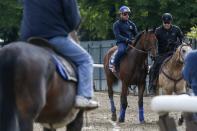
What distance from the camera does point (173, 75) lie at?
16703 mm

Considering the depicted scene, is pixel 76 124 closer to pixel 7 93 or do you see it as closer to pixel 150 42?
pixel 7 93

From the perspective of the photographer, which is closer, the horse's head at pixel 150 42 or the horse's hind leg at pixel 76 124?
the horse's hind leg at pixel 76 124

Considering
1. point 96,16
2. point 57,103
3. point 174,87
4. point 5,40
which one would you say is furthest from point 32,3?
point 5,40

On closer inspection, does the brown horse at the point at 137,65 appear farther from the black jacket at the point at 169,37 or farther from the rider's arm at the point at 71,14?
the rider's arm at the point at 71,14

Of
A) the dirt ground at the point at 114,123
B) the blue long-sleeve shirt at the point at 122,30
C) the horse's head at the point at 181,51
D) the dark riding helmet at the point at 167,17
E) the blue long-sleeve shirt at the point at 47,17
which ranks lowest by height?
the dirt ground at the point at 114,123

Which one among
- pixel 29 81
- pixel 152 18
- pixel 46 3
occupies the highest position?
pixel 46 3

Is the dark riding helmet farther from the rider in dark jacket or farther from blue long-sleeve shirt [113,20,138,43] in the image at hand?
blue long-sleeve shirt [113,20,138,43]

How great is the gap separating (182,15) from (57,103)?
84.4 feet

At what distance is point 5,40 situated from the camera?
49.6 meters

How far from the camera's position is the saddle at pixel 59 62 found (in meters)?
7.75

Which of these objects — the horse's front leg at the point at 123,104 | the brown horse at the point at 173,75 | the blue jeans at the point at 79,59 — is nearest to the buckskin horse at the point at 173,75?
the brown horse at the point at 173,75

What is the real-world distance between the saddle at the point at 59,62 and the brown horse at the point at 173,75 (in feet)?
27.3

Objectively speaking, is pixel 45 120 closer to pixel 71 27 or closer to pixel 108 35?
pixel 71 27

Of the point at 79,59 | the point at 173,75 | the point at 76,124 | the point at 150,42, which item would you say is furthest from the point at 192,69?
the point at 150,42
